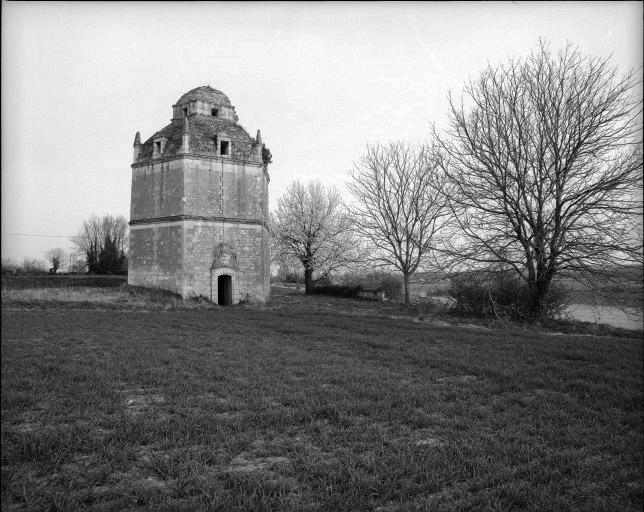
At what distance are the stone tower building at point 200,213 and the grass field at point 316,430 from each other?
13.6 metres

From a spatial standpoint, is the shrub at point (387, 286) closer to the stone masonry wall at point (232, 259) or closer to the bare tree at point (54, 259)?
the stone masonry wall at point (232, 259)

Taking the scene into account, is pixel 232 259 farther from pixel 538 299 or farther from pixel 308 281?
pixel 538 299

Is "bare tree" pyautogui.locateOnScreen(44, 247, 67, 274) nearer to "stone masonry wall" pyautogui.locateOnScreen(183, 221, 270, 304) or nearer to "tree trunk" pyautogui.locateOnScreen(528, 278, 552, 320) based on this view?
"stone masonry wall" pyautogui.locateOnScreen(183, 221, 270, 304)

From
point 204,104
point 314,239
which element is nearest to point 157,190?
point 204,104

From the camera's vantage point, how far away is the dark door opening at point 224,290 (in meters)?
23.5

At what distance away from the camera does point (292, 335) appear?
12008 millimetres

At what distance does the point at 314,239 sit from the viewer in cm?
3803

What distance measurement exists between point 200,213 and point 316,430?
20104mm

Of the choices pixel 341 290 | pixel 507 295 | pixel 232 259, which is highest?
pixel 232 259

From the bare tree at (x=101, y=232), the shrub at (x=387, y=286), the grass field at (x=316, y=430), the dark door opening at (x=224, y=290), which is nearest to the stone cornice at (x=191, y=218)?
the dark door opening at (x=224, y=290)

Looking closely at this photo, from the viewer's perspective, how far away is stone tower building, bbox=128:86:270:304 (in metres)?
22.5

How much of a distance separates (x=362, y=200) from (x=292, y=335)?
17916 millimetres

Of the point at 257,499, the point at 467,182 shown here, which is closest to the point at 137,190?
the point at 467,182

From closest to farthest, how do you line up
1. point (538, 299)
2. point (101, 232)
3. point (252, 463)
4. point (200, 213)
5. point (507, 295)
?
point (252, 463)
point (538, 299)
point (507, 295)
point (200, 213)
point (101, 232)
